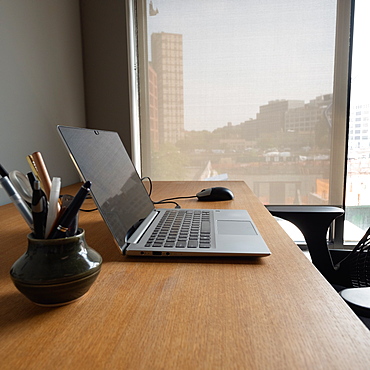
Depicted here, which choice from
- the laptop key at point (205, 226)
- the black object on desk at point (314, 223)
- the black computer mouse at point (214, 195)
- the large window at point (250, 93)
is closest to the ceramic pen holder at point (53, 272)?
the laptop key at point (205, 226)

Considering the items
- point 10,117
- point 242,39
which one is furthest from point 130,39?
point 10,117

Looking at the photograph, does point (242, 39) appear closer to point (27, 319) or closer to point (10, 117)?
point (10, 117)

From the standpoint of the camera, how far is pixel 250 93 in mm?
1960

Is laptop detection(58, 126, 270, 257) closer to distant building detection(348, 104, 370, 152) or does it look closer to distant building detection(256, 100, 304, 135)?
distant building detection(256, 100, 304, 135)

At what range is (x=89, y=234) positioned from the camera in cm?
72

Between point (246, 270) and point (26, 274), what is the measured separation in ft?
0.98

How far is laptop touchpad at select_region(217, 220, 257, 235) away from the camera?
0.67 m

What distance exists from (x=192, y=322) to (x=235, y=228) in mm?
368

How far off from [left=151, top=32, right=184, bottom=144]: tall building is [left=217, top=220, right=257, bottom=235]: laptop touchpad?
133cm

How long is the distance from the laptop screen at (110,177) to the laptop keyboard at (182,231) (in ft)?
0.18

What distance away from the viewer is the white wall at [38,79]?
111 centimetres

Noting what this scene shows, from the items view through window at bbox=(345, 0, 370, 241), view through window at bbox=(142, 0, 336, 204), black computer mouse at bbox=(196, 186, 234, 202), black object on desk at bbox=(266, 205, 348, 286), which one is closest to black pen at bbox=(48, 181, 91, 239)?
black computer mouse at bbox=(196, 186, 234, 202)

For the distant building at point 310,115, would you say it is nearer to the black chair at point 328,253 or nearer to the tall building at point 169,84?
the tall building at point 169,84

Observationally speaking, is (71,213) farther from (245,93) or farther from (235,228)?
(245,93)
